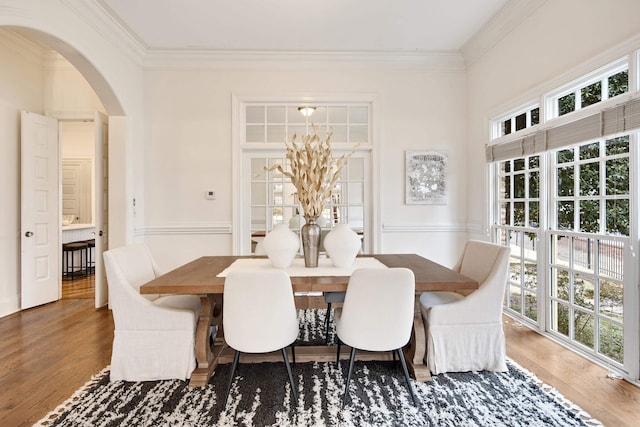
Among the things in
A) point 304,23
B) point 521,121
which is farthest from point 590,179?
point 304,23

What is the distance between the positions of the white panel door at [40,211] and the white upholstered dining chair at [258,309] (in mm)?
3282

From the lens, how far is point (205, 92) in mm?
4066

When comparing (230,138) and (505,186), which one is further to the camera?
(230,138)

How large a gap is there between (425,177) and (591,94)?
1887 mm

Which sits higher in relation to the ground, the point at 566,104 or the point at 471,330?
the point at 566,104

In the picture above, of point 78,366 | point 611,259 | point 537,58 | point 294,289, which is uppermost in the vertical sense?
point 537,58

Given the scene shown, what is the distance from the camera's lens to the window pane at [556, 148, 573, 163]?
2627mm

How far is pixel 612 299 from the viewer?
2.27 meters

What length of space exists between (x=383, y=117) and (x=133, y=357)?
11.4 feet

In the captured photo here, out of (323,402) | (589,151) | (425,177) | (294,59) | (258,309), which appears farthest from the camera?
(425,177)

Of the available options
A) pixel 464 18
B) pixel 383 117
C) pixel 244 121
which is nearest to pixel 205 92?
pixel 244 121

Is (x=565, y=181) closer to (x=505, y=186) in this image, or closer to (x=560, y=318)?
(x=505, y=186)

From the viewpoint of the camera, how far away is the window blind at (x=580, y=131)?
6.66 feet

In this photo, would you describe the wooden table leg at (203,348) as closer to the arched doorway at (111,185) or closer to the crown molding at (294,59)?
the arched doorway at (111,185)
